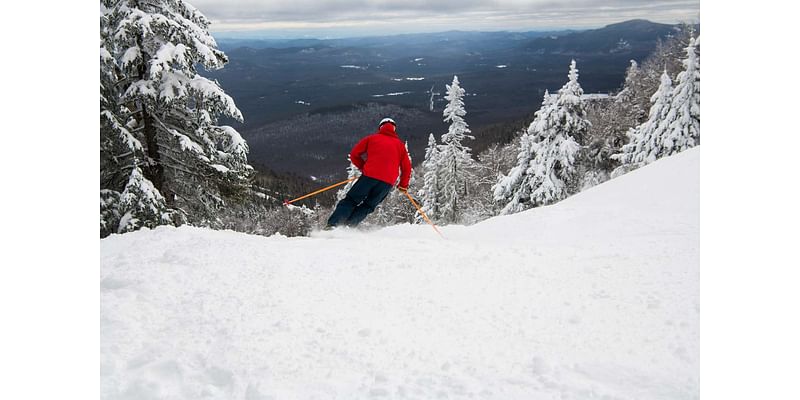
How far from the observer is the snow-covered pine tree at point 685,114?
2306cm

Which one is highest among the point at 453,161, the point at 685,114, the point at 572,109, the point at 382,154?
the point at 572,109

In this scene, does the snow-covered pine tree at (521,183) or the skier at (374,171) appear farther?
the snow-covered pine tree at (521,183)

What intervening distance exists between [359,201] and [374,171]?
0.63 metres

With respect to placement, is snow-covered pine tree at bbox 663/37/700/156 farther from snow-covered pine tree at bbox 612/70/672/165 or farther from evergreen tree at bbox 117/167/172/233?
evergreen tree at bbox 117/167/172/233

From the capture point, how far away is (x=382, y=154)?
7723mm

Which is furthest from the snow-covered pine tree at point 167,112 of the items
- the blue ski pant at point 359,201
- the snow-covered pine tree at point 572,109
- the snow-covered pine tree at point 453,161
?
the snow-covered pine tree at point 453,161

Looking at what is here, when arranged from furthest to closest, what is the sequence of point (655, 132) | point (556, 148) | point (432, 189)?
point (432, 189) < point (655, 132) < point (556, 148)

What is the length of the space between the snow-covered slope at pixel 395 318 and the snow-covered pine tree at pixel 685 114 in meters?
19.7

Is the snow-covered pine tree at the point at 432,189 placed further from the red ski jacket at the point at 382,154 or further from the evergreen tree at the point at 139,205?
the red ski jacket at the point at 382,154

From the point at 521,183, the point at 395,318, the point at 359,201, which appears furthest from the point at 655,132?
the point at 395,318

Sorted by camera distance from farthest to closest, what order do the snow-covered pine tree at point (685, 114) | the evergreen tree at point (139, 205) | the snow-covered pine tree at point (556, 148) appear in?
the snow-covered pine tree at point (556, 148)
the snow-covered pine tree at point (685, 114)
the evergreen tree at point (139, 205)

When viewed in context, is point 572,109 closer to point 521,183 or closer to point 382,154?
point 521,183

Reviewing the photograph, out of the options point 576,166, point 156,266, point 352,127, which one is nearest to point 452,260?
point 156,266
